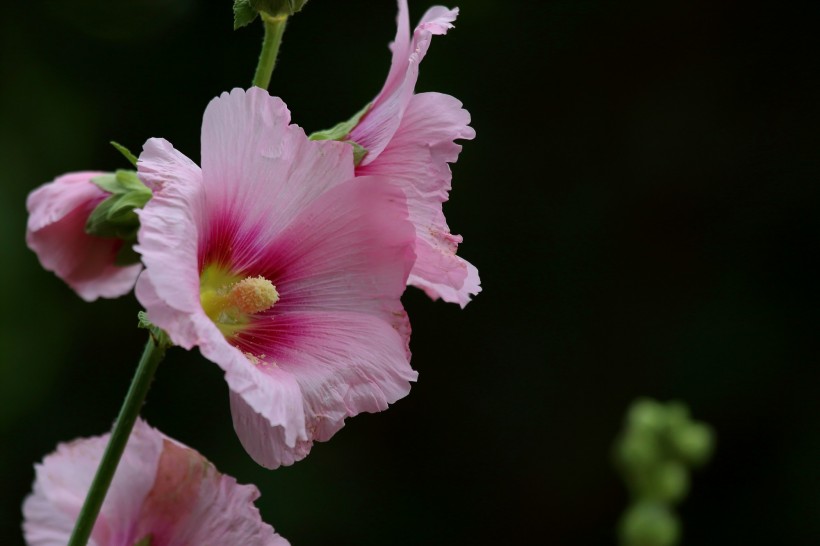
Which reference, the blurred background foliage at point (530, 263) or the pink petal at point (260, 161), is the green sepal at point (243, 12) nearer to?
the pink petal at point (260, 161)

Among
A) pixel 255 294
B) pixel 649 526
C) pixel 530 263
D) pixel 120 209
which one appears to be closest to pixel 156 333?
pixel 255 294

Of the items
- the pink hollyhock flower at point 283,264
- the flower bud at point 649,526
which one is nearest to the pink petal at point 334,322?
the pink hollyhock flower at point 283,264

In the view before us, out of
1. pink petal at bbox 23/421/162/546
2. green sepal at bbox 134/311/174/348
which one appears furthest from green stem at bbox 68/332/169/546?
pink petal at bbox 23/421/162/546

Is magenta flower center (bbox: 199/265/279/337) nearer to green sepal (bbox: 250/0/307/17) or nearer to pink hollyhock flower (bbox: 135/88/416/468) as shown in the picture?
pink hollyhock flower (bbox: 135/88/416/468)

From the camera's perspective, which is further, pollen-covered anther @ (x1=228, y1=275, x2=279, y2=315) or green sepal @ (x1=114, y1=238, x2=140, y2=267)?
green sepal @ (x1=114, y1=238, x2=140, y2=267)

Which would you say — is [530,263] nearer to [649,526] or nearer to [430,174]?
[649,526]

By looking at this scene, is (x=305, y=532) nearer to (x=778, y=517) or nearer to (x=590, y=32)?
(x=778, y=517)
